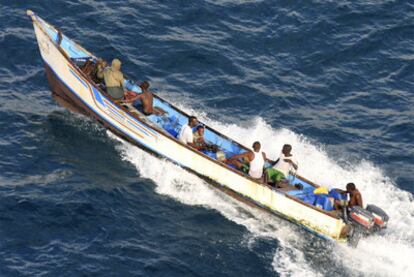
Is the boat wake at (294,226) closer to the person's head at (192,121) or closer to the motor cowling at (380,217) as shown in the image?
the motor cowling at (380,217)

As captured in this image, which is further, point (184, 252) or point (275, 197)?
point (275, 197)

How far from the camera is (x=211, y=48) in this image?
3391 cm

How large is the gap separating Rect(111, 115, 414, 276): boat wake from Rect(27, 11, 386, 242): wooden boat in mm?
398

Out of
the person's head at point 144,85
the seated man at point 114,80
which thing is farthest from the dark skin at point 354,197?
the seated man at point 114,80

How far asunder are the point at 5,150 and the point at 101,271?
7.13m

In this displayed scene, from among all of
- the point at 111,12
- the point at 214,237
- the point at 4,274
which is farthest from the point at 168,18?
the point at 4,274

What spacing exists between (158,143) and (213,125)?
3.70 m

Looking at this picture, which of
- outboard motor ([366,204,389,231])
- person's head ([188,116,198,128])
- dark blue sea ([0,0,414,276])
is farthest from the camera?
person's head ([188,116,198,128])

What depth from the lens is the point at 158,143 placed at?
26.5 metres

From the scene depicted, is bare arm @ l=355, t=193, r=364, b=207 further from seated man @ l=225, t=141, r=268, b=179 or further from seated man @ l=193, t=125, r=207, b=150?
seated man @ l=193, t=125, r=207, b=150

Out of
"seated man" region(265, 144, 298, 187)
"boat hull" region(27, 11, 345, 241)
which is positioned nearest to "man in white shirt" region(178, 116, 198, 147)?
"boat hull" region(27, 11, 345, 241)

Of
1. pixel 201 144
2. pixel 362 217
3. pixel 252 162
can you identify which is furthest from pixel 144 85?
pixel 362 217

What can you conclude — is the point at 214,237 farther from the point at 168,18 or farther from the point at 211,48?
the point at 168,18

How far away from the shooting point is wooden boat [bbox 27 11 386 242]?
24.6 m
